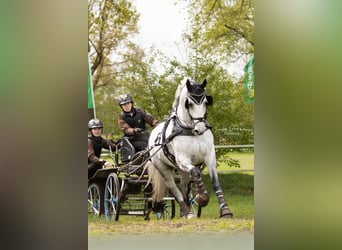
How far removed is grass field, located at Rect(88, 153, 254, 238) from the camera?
6.23 m

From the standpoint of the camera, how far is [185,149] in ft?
20.7

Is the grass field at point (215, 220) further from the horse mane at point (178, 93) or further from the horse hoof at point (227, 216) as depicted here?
the horse mane at point (178, 93)

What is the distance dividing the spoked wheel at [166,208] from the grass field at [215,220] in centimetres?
4

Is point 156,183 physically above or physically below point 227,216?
above

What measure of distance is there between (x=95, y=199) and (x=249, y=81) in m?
1.89

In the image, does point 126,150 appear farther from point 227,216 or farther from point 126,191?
point 227,216

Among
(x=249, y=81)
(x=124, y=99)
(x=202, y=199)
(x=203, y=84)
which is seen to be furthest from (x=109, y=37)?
(x=202, y=199)

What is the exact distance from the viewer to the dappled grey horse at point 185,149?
246 inches

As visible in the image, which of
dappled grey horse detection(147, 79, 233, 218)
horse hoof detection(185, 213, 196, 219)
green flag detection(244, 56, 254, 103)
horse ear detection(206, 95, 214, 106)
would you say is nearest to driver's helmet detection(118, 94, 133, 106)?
dappled grey horse detection(147, 79, 233, 218)
